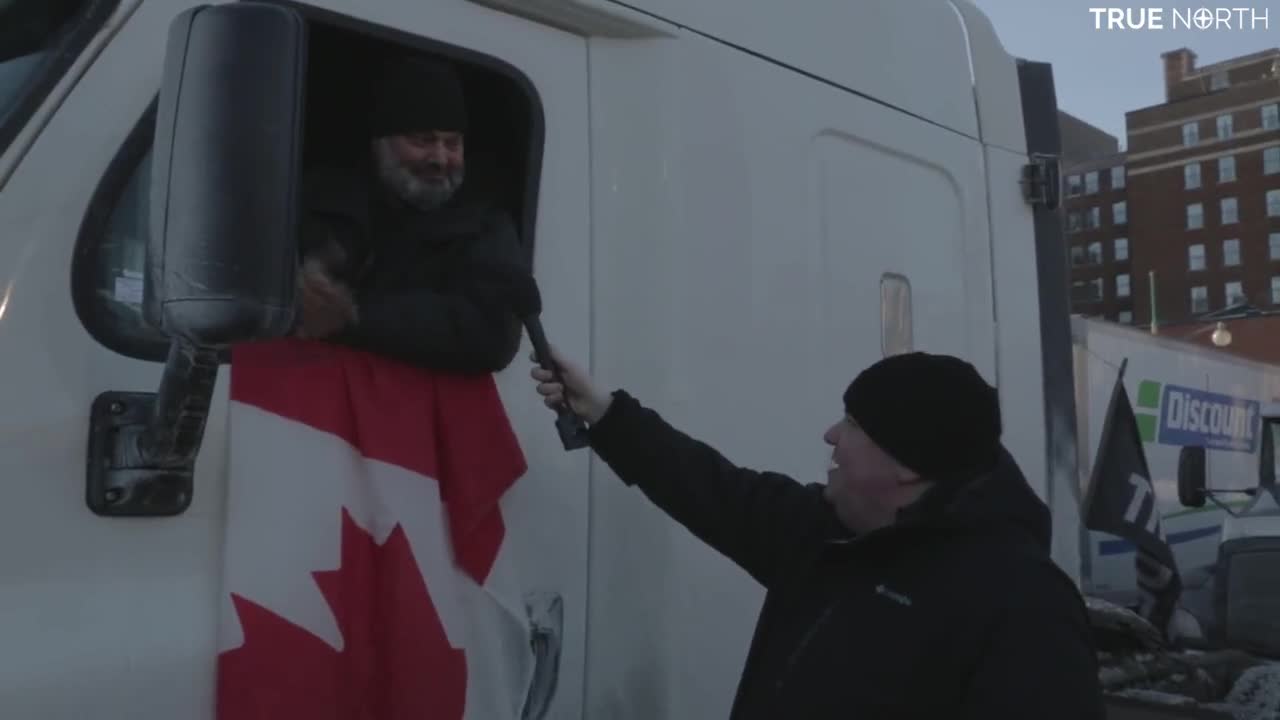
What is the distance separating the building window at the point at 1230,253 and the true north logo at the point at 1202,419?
5844cm

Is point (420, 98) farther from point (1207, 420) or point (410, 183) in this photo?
point (1207, 420)

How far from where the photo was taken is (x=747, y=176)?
8.24ft

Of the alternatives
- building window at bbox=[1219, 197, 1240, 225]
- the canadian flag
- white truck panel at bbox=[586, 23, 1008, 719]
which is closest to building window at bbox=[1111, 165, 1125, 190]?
building window at bbox=[1219, 197, 1240, 225]

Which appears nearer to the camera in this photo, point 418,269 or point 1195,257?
point 418,269

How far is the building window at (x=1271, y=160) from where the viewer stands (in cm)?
6831

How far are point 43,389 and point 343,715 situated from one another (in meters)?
0.58

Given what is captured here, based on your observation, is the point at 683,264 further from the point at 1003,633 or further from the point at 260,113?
the point at 260,113

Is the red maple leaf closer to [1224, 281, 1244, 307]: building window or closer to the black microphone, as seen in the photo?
the black microphone

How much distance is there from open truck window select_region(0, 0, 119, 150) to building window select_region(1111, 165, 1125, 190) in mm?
79684

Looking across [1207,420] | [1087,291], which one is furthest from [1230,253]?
[1207,420]

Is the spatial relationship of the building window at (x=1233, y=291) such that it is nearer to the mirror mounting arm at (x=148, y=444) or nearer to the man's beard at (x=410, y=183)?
the man's beard at (x=410, y=183)

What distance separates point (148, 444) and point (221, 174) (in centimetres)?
41

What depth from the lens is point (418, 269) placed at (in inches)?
82.9

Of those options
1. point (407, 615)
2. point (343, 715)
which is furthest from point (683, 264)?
point (343, 715)
